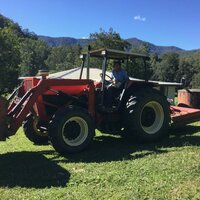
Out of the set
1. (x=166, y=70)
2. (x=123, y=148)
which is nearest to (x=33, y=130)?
(x=123, y=148)

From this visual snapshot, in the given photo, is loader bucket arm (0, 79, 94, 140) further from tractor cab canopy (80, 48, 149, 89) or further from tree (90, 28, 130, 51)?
tree (90, 28, 130, 51)

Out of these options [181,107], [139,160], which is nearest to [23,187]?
[139,160]

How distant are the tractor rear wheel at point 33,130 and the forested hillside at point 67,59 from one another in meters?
2.95

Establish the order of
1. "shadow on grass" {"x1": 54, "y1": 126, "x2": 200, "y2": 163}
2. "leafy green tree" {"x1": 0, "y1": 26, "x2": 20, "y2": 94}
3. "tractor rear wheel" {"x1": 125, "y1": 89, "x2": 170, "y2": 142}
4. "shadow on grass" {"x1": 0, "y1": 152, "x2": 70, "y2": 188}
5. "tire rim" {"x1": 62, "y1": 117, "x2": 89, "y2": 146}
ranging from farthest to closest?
"leafy green tree" {"x1": 0, "y1": 26, "x2": 20, "y2": 94}
"tractor rear wheel" {"x1": 125, "y1": 89, "x2": 170, "y2": 142}
"tire rim" {"x1": 62, "y1": 117, "x2": 89, "y2": 146}
"shadow on grass" {"x1": 54, "y1": 126, "x2": 200, "y2": 163}
"shadow on grass" {"x1": 0, "y1": 152, "x2": 70, "y2": 188}

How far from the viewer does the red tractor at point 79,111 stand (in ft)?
29.8

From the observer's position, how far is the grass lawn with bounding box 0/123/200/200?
251 inches

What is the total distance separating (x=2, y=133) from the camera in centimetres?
868

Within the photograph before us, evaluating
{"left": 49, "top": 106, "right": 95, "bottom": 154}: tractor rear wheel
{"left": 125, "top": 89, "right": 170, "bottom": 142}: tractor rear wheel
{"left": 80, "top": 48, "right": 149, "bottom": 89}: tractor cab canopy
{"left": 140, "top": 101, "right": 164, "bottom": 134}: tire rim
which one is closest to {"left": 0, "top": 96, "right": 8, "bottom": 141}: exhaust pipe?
{"left": 49, "top": 106, "right": 95, "bottom": 154}: tractor rear wheel

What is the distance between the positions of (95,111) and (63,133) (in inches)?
52.6

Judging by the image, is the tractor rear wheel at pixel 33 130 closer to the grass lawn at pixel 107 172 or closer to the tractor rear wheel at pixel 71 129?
the grass lawn at pixel 107 172

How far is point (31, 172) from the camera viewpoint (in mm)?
7773

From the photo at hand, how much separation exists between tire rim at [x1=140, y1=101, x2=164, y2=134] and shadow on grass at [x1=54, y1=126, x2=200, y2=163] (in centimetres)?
43

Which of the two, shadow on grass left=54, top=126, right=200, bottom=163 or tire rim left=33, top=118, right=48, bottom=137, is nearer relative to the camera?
shadow on grass left=54, top=126, right=200, bottom=163

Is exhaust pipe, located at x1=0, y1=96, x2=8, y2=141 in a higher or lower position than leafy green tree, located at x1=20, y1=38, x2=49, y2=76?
lower
